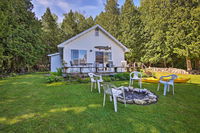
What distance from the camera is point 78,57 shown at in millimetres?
10086

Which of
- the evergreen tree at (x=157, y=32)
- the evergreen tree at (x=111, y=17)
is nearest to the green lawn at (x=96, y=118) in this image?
the evergreen tree at (x=157, y=32)

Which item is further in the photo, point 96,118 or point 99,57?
point 99,57

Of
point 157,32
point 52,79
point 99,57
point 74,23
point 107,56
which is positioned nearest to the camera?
point 52,79

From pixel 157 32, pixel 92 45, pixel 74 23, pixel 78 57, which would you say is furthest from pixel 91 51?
pixel 74 23

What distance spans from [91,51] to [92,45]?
648mm

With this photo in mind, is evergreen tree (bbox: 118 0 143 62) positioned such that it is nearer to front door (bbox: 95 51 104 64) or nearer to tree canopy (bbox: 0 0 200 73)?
tree canopy (bbox: 0 0 200 73)

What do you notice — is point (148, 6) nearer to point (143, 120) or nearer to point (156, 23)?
point (156, 23)

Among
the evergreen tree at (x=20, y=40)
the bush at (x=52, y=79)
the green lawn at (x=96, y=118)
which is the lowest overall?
the green lawn at (x=96, y=118)

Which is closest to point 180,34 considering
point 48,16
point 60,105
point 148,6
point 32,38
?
point 148,6

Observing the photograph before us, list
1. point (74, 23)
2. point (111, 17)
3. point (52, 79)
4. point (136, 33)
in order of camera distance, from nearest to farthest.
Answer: point (52, 79) → point (136, 33) → point (111, 17) → point (74, 23)

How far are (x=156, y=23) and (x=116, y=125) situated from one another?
1915 centimetres

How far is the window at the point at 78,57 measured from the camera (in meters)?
9.91

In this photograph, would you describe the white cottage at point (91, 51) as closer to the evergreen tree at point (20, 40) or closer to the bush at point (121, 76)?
the bush at point (121, 76)

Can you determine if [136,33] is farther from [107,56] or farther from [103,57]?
[103,57]
